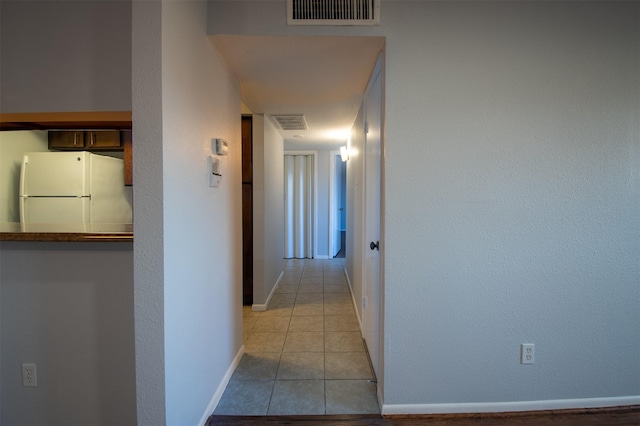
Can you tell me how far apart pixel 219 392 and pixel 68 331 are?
0.90 m

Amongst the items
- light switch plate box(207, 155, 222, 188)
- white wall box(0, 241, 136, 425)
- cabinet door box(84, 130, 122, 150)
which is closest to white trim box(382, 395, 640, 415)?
white wall box(0, 241, 136, 425)

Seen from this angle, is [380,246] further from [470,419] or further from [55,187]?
[55,187]

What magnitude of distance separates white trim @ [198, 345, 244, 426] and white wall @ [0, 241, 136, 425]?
357 millimetres

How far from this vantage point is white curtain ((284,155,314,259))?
234 inches

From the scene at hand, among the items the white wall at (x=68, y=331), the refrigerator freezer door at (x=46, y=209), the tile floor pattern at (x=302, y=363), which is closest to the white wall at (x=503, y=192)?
the tile floor pattern at (x=302, y=363)

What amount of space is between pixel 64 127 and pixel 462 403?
9.18ft

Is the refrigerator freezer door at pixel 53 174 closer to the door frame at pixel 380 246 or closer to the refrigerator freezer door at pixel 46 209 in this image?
the refrigerator freezer door at pixel 46 209

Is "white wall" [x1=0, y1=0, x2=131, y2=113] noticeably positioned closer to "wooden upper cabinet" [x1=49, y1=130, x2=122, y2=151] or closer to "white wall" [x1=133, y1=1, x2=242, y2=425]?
"white wall" [x1=133, y1=1, x2=242, y2=425]

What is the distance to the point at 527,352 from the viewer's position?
163 cm

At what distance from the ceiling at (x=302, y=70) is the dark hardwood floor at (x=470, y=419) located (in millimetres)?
2125

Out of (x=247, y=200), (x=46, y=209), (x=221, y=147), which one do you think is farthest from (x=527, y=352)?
(x=46, y=209)

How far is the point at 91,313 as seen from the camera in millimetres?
1472

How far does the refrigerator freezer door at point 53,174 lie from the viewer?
2.38 m

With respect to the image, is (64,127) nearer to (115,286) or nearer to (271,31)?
(115,286)
